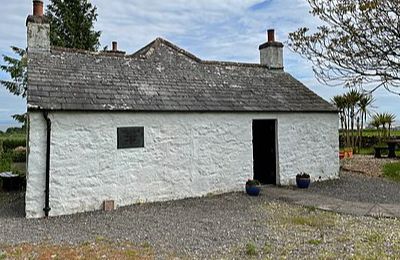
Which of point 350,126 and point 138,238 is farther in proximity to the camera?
point 350,126

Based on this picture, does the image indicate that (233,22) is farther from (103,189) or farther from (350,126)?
(350,126)

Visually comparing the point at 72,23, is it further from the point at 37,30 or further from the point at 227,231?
the point at 227,231

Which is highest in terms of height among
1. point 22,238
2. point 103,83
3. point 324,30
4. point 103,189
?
point 324,30

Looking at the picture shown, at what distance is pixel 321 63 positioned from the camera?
13.1 meters

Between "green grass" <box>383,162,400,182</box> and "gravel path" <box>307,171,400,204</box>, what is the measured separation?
628 mm

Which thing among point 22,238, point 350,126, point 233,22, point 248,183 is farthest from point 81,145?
point 350,126

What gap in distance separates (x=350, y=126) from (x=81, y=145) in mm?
21611

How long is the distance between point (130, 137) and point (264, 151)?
18.5ft

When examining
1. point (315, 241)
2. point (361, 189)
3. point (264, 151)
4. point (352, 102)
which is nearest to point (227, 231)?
point (315, 241)

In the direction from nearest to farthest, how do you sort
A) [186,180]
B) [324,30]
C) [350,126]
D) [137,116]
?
1. [137,116]
2. [186,180]
3. [324,30]
4. [350,126]

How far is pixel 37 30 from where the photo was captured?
1042cm

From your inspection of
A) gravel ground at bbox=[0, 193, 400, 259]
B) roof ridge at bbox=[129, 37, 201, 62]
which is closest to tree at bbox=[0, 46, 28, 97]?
roof ridge at bbox=[129, 37, 201, 62]

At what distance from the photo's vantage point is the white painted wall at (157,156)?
8.68 metres

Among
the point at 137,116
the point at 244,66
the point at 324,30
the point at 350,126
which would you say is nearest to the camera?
the point at 137,116
